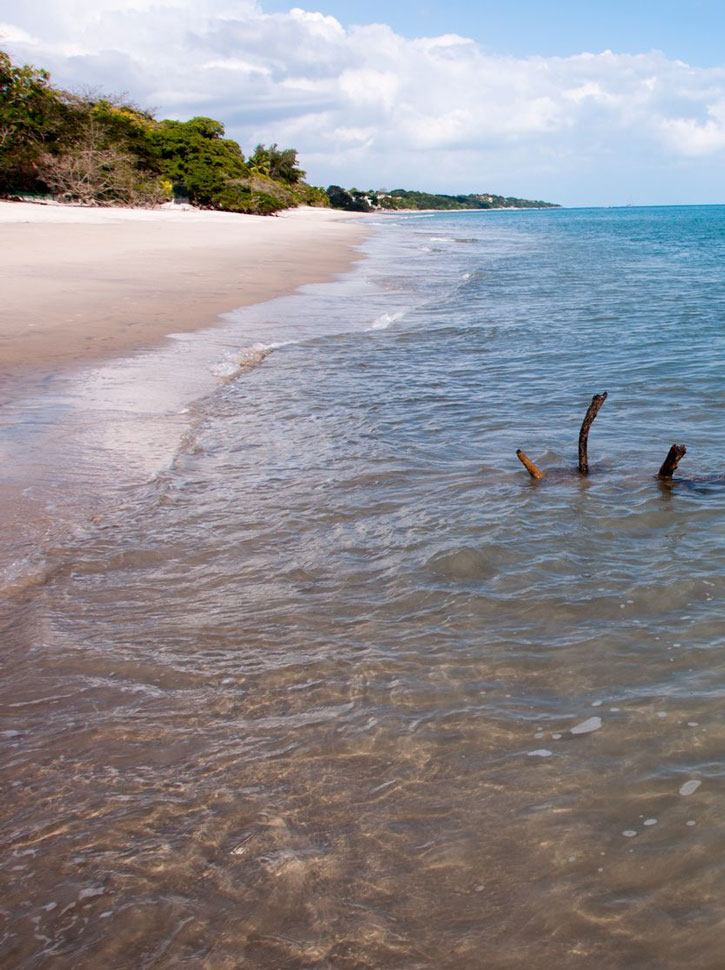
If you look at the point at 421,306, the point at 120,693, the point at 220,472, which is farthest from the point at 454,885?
the point at 421,306

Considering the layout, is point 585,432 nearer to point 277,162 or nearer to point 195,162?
point 195,162

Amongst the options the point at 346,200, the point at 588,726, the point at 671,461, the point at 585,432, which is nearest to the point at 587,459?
the point at 585,432

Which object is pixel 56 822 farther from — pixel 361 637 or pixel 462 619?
pixel 462 619

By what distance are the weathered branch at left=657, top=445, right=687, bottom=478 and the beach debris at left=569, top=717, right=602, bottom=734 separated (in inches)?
115

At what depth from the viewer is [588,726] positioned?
3174 millimetres

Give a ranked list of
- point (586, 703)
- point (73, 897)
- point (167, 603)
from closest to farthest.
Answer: point (73, 897)
point (586, 703)
point (167, 603)

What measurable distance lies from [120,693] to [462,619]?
177 centimetres

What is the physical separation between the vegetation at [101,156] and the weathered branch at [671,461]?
38.8 metres

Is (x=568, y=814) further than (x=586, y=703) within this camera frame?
No

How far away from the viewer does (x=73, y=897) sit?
2371 millimetres

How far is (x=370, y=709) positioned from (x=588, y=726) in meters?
0.92

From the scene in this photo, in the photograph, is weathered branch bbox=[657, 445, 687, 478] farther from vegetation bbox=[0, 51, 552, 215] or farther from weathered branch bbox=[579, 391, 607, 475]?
vegetation bbox=[0, 51, 552, 215]

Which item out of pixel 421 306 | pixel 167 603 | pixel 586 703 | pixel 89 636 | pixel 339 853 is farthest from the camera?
pixel 421 306

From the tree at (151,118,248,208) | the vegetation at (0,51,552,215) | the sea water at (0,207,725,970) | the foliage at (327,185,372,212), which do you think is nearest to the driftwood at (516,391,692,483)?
the sea water at (0,207,725,970)
